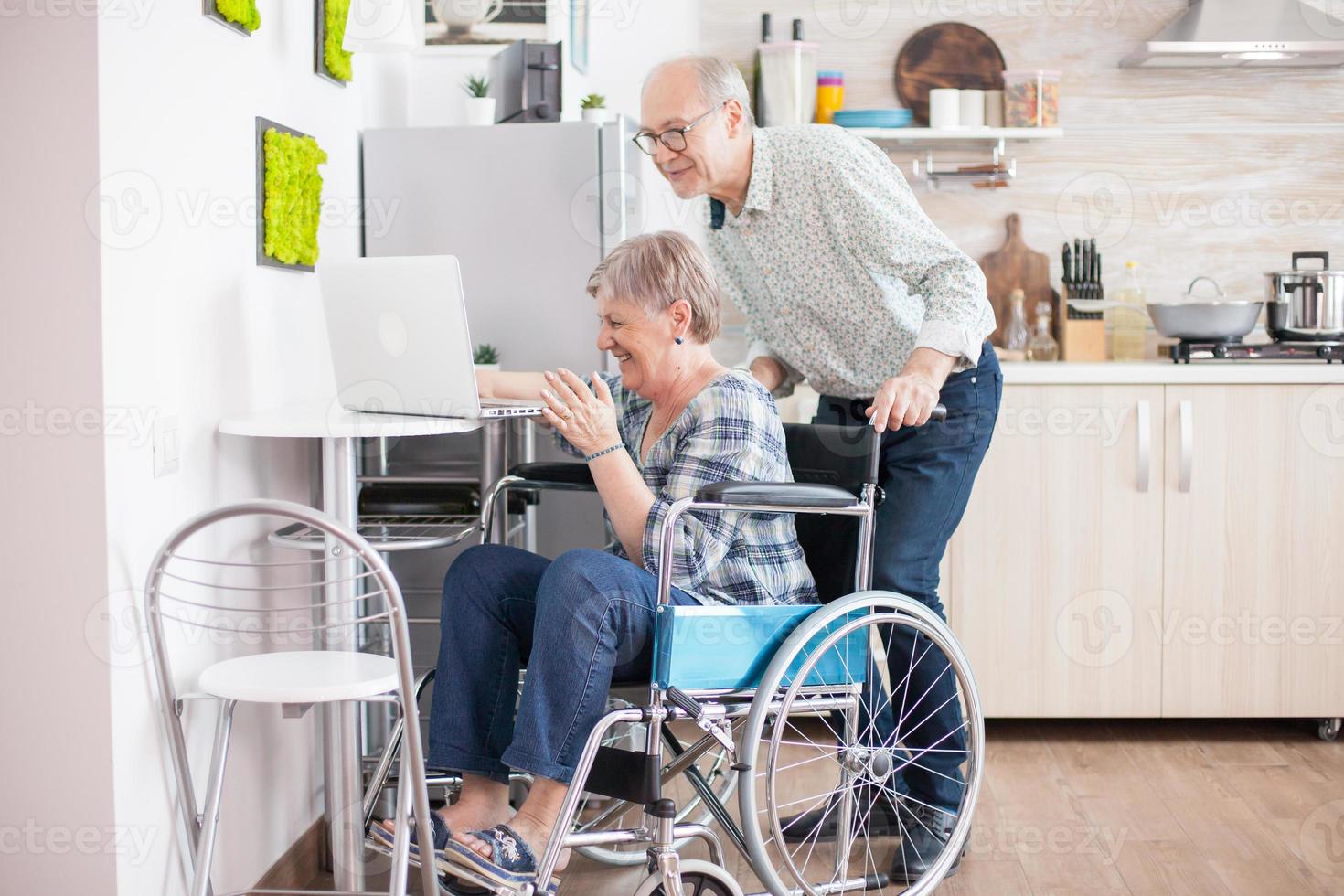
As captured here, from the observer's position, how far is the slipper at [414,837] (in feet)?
5.56

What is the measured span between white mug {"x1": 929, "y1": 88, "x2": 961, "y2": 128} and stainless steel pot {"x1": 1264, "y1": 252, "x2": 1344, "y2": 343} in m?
0.90

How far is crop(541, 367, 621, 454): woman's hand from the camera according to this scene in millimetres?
1751

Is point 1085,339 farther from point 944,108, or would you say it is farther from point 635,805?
point 635,805

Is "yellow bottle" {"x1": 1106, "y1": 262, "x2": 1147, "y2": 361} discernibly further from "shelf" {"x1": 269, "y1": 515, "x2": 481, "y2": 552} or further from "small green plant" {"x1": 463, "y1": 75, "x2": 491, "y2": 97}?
"shelf" {"x1": 269, "y1": 515, "x2": 481, "y2": 552}

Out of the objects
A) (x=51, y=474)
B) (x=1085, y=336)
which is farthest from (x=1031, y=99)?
(x=51, y=474)

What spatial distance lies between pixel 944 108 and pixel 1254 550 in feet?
4.49

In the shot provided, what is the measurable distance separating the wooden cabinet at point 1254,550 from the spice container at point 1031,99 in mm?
880

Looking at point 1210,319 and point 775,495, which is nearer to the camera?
point 775,495

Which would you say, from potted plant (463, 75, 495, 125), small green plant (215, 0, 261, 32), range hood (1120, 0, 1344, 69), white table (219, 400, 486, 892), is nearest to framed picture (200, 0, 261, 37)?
small green plant (215, 0, 261, 32)

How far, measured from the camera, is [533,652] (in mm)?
1690

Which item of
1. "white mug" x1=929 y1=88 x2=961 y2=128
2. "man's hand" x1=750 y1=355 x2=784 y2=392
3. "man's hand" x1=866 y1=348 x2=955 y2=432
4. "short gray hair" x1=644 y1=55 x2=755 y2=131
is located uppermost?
"white mug" x1=929 y1=88 x2=961 y2=128

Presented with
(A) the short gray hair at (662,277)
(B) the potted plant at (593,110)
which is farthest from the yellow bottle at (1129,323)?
(A) the short gray hair at (662,277)

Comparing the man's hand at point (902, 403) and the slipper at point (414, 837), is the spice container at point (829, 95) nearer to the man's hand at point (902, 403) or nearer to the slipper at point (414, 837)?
the man's hand at point (902, 403)

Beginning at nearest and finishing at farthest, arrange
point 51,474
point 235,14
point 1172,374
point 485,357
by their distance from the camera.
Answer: point 51,474 → point 235,14 → point 485,357 → point 1172,374
